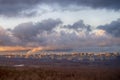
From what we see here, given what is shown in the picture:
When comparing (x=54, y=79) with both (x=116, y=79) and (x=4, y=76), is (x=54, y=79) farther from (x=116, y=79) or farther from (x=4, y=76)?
(x=116, y=79)

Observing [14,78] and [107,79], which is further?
[107,79]

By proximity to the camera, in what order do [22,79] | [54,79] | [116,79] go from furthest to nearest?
1. [116,79]
2. [54,79]
3. [22,79]

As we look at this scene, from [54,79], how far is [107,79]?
11.3 meters

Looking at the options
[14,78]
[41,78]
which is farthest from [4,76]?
[41,78]

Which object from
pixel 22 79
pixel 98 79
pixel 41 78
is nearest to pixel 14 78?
pixel 22 79

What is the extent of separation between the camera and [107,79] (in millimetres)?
51312

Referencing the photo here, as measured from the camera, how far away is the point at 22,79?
4200 centimetres

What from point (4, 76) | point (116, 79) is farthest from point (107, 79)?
point (4, 76)

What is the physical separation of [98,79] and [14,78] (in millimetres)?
16602

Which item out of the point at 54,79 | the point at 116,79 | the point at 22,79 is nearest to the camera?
the point at 22,79

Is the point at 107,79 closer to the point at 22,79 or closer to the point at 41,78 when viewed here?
the point at 41,78

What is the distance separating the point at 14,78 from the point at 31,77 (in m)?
2.66

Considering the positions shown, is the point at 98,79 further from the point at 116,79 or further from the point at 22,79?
the point at 22,79

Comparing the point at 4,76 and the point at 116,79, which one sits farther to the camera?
the point at 116,79
